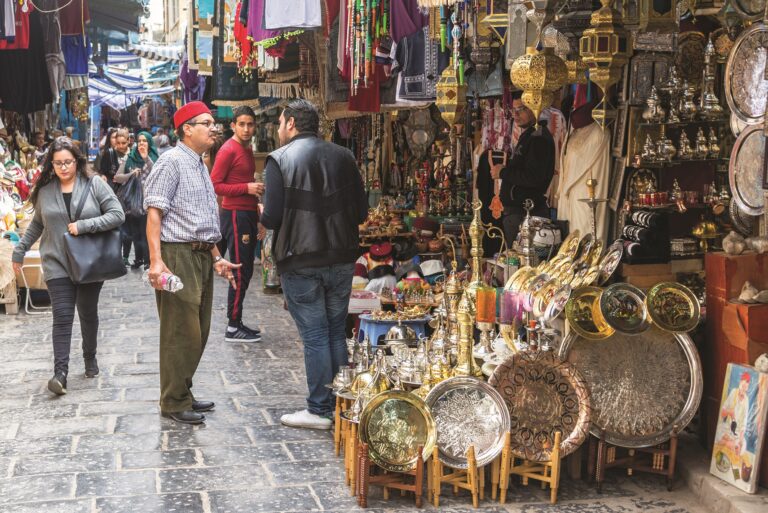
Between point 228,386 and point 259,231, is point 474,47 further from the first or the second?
point 228,386

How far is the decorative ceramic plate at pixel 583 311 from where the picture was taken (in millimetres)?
4895

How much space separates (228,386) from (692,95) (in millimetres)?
3713

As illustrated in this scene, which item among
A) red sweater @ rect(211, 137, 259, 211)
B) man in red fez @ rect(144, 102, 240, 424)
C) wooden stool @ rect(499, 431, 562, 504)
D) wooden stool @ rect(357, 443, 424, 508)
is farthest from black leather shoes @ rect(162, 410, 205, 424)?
red sweater @ rect(211, 137, 259, 211)

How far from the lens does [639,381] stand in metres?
4.90

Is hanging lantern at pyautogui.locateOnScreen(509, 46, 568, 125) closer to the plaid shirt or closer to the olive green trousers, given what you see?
the plaid shirt

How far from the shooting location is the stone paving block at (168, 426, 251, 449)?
5.50 meters

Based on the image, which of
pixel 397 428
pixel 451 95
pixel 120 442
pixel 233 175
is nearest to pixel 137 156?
pixel 233 175

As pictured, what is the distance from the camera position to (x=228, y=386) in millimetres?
6852

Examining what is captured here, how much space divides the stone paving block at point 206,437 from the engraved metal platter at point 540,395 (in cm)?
163

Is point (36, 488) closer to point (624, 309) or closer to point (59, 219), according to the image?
point (59, 219)

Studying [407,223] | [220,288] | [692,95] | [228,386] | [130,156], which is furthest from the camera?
[130,156]

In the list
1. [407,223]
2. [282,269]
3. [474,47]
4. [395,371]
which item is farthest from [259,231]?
→ [395,371]

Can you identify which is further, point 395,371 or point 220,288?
point 220,288

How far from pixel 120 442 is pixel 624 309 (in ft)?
9.43
